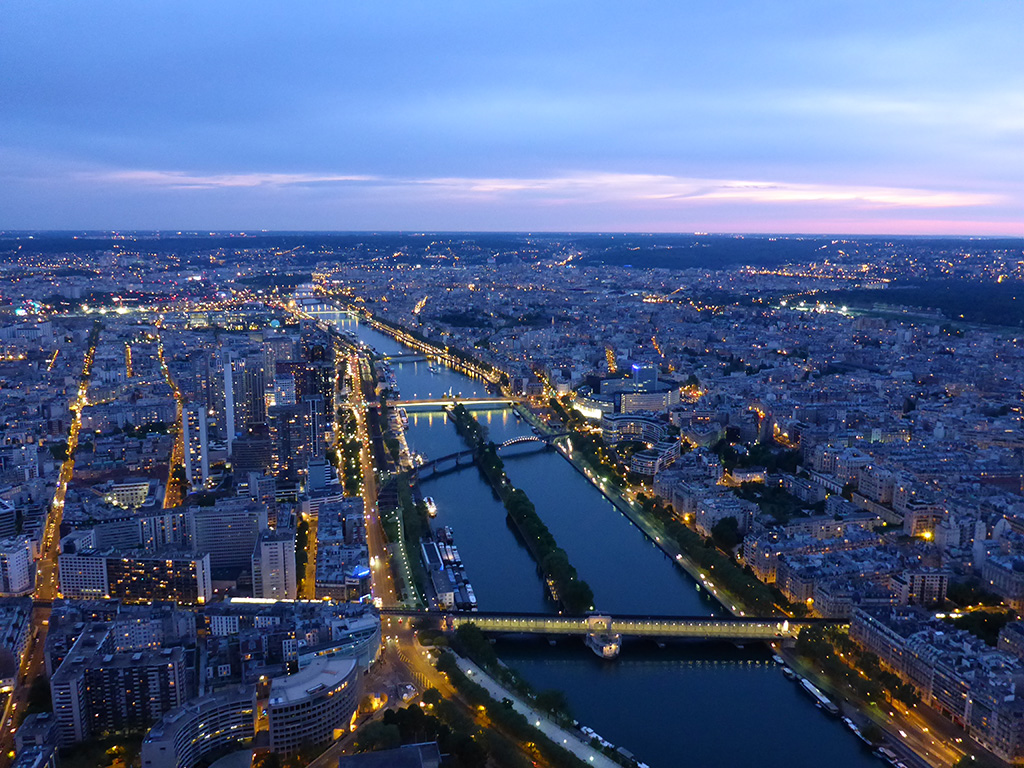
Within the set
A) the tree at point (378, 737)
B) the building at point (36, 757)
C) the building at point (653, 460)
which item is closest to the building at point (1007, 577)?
the building at point (653, 460)

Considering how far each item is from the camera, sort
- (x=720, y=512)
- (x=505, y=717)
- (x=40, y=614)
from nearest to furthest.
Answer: (x=505, y=717)
(x=40, y=614)
(x=720, y=512)

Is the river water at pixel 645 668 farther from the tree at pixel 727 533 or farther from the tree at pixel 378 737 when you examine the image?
the tree at pixel 378 737

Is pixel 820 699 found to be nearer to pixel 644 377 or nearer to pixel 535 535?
pixel 535 535

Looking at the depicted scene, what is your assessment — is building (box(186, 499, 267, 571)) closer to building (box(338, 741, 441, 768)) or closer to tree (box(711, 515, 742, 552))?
building (box(338, 741, 441, 768))

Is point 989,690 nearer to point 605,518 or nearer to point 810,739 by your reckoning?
point 810,739

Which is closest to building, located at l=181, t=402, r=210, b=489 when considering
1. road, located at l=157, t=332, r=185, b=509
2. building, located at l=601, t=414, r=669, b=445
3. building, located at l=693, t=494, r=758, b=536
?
road, located at l=157, t=332, r=185, b=509

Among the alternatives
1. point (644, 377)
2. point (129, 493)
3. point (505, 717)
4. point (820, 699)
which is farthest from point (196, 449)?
point (644, 377)

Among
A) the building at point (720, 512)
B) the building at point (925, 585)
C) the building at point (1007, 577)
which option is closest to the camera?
the building at point (1007, 577)
